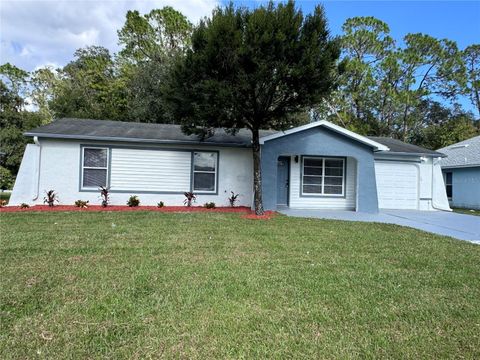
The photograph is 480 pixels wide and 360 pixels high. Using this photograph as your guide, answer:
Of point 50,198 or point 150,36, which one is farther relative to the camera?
point 150,36

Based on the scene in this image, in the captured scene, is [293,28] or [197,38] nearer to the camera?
[293,28]

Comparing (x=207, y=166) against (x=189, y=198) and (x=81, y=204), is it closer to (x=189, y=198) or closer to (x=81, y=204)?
(x=189, y=198)

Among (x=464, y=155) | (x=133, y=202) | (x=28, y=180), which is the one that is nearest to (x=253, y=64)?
(x=133, y=202)

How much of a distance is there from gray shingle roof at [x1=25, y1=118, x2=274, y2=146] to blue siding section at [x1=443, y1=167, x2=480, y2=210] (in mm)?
11899

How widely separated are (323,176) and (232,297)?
10.6m

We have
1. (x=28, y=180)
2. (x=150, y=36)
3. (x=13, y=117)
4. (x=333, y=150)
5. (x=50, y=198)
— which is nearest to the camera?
(x=50, y=198)

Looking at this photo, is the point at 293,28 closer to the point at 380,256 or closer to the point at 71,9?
the point at 380,256

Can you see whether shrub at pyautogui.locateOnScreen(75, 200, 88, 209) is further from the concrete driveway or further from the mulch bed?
the concrete driveway

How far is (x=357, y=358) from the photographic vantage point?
2.74 m

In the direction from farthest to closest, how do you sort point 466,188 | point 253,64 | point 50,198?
1. point 466,188
2. point 50,198
3. point 253,64

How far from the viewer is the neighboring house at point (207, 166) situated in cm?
1164

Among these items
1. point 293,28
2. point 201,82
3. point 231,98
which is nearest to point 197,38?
point 201,82

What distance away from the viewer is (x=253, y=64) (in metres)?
9.59

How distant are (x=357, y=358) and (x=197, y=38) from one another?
9584 mm
